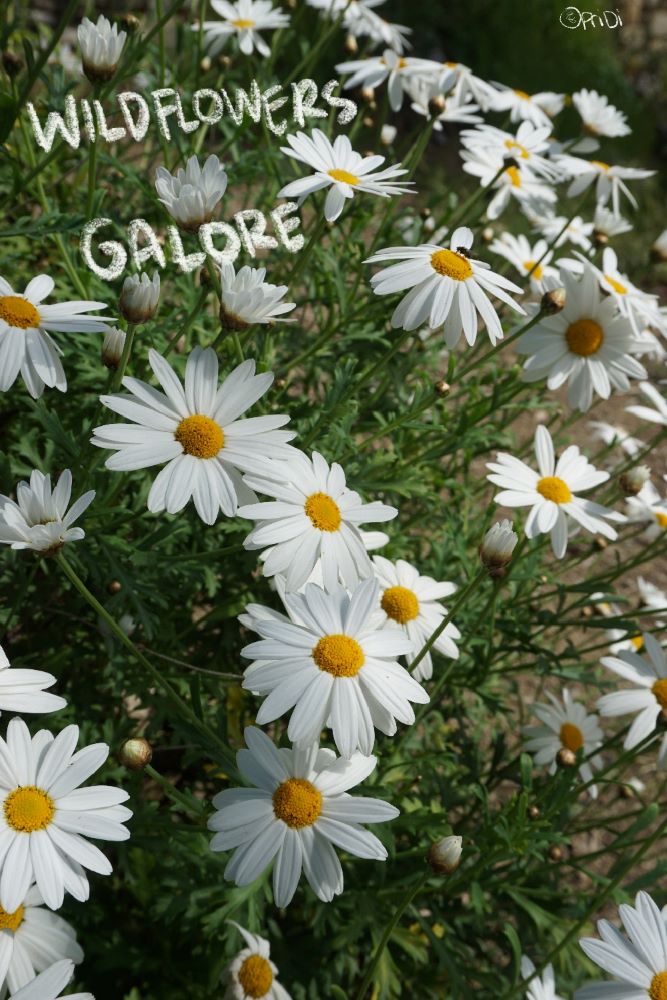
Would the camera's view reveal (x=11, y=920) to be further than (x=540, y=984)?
No

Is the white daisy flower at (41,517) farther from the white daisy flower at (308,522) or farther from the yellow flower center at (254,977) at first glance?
the yellow flower center at (254,977)

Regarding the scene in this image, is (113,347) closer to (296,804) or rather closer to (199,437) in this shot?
(199,437)

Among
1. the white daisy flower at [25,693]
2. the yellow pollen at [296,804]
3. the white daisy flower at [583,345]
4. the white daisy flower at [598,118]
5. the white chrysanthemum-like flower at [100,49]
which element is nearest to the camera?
the white daisy flower at [25,693]

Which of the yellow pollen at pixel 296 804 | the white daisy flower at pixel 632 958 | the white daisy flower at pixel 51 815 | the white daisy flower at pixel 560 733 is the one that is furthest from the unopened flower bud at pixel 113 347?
the white daisy flower at pixel 560 733

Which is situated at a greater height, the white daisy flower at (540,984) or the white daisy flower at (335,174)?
the white daisy flower at (335,174)

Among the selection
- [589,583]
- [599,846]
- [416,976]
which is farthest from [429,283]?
Result: [599,846]

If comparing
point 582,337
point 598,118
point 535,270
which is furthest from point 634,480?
point 598,118

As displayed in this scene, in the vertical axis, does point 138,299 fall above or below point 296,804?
above
